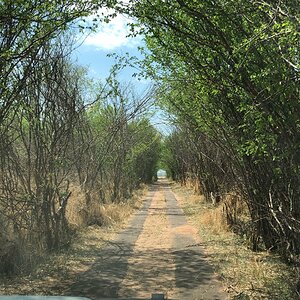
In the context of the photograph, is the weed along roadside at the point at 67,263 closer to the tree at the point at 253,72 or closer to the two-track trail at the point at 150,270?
the two-track trail at the point at 150,270

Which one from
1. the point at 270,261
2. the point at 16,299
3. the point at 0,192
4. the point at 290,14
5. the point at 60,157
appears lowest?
the point at 270,261

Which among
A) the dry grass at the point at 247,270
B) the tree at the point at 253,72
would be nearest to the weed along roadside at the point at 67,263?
the dry grass at the point at 247,270

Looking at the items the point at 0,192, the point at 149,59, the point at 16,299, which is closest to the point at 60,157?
the point at 0,192

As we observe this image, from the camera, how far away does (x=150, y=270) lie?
826cm

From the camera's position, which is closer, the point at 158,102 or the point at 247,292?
the point at 247,292

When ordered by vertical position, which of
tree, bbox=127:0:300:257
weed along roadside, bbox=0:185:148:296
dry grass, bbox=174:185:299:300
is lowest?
dry grass, bbox=174:185:299:300

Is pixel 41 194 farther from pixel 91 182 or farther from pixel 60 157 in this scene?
pixel 91 182

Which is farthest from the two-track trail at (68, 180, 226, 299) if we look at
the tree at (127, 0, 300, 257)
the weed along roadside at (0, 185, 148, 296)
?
the tree at (127, 0, 300, 257)

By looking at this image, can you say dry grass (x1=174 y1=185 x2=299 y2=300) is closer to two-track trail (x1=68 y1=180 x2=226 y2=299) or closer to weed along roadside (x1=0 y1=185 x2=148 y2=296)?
two-track trail (x1=68 y1=180 x2=226 y2=299)

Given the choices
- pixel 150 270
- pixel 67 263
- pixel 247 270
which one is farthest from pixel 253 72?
pixel 67 263

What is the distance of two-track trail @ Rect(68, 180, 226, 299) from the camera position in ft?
22.0

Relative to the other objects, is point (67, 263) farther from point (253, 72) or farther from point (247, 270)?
point (253, 72)

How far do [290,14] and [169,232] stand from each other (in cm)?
1004

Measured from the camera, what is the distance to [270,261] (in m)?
8.57
